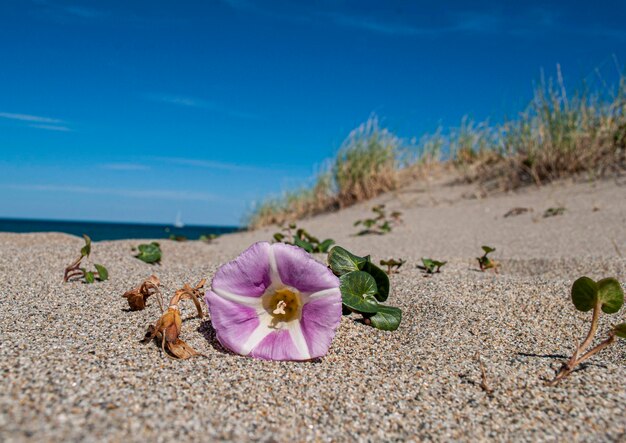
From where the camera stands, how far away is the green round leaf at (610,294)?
4.31 ft

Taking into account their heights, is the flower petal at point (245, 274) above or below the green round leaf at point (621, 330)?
above

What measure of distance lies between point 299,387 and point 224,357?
0.78 feet

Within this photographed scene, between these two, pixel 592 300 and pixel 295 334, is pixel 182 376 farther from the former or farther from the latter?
pixel 592 300

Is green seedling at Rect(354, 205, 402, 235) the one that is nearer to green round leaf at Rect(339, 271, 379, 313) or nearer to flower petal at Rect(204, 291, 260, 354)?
green round leaf at Rect(339, 271, 379, 313)

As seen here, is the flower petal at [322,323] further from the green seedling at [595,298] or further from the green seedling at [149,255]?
the green seedling at [149,255]

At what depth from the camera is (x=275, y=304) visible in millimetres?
1396

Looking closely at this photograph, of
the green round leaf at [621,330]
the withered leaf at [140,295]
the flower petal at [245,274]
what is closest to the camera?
the green round leaf at [621,330]

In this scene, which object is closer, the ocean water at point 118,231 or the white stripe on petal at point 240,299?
the white stripe on petal at point 240,299

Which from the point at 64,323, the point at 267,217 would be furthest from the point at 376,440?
the point at 267,217

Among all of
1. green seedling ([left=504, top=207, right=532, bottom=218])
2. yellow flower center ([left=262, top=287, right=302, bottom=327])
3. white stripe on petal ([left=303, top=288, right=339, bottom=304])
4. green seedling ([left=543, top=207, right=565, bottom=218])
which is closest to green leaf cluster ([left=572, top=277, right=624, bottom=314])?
white stripe on petal ([left=303, top=288, right=339, bottom=304])

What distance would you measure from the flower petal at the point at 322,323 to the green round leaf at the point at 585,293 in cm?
63

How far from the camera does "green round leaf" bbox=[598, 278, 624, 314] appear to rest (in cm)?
131

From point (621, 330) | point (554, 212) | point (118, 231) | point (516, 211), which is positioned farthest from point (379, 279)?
point (118, 231)

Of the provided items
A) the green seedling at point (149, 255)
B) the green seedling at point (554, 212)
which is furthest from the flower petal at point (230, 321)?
the green seedling at point (554, 212)
